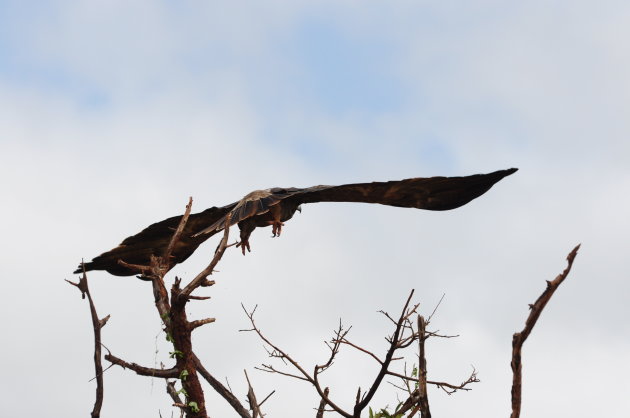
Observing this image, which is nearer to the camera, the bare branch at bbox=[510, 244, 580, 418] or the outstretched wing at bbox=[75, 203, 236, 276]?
the bare branch at bbox=[510, 244, 580, 418]

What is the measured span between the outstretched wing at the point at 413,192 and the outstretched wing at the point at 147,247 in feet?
4.82

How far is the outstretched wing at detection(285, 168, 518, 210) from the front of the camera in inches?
324

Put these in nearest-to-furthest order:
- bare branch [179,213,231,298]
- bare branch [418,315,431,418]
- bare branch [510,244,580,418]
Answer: bare branch [510,244,580,418] < bare branch [418,315,431,418] < bare branch [179,213,231,298]

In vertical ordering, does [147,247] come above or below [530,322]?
above

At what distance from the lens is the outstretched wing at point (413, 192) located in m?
8.23

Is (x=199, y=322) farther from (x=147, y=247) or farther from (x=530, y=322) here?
(x=530, y=322)

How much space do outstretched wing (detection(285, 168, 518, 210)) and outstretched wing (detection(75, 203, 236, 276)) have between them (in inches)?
57.8

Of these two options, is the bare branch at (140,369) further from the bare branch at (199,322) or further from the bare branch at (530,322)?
the bare branch at (530,322)

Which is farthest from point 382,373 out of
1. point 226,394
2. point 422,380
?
point 226,394

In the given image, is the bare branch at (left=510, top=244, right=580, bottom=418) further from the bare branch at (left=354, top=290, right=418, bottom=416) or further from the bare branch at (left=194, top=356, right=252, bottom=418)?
the bare branch at (left=194, top=356, right=252, bottom=418)

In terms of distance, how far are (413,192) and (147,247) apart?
9.89 ft

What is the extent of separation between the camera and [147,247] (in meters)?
9.38

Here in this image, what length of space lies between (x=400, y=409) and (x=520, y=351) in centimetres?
361

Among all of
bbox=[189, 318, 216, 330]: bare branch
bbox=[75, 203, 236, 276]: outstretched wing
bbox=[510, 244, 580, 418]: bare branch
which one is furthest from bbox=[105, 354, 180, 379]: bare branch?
bbox=[510, 244, 580, 418]: bare branch
